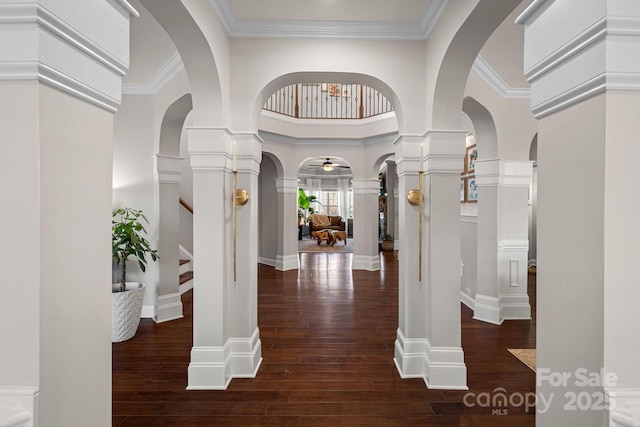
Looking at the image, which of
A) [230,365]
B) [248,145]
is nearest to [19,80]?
[248,145]

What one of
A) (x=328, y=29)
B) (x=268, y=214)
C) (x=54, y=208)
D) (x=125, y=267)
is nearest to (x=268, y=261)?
(x=268, y=214)

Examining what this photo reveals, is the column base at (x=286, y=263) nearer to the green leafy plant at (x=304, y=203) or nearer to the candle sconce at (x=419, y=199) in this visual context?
the candle sconce at (x=419, y=199)

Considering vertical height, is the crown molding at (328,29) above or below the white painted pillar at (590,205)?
above

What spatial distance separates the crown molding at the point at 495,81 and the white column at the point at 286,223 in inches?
200

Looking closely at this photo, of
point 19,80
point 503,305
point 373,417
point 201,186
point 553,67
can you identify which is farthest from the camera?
point 503,305

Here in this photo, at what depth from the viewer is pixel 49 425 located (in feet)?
3.14

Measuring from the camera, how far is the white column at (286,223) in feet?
27.1

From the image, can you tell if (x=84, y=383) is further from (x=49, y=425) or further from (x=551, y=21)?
(x=551, y=21)

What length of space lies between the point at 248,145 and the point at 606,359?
109 inches

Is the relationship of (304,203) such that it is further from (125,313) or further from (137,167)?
(125,313)

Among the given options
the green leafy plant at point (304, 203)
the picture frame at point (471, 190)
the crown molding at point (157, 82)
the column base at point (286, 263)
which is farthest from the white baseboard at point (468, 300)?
the green leafy plant at point (304, 203)

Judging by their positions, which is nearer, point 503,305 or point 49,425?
point 49,425

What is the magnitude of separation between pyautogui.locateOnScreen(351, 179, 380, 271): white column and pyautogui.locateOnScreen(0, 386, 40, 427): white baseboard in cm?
757

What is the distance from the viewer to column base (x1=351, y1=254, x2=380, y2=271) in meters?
8.19
